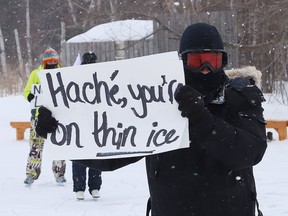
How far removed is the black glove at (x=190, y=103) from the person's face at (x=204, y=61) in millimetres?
170

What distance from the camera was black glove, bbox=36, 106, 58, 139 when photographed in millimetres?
3258

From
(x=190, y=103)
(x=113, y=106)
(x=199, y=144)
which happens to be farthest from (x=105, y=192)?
(x=190, y=103)

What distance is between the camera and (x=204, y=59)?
3.19 meters

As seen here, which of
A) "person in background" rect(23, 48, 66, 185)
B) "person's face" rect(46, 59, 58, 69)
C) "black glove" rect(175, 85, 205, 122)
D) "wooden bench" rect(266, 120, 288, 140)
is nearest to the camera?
"black glove" rect(175, 85, 205, 122)

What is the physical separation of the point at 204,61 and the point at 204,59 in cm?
2

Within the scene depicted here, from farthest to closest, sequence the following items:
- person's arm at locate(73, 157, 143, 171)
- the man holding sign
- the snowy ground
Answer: the snowy ground < person's arm at locate(73, 157, 143, 171) < the man holding sign

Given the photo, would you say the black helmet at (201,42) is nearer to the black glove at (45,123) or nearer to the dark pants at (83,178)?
the black glove at (45,123)

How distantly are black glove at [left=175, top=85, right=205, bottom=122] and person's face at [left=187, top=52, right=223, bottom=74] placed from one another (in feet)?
0.56

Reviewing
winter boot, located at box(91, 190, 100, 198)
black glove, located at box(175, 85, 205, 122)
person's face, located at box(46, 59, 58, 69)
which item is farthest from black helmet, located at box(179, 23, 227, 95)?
person's face, located at box(46, 59, 58, 69)

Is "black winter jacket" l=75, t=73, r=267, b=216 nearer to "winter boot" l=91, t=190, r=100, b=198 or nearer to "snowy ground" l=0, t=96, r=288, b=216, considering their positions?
"snowy ground" l=0, t=96, r=288, b=216

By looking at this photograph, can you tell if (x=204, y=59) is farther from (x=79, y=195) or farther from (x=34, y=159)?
(x=34, y=159)

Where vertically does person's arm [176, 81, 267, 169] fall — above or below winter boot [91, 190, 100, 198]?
above

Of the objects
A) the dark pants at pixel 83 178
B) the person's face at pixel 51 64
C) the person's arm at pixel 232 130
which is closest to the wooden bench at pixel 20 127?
the person's face at pixel 51 64

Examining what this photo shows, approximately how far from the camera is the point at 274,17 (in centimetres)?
1578
